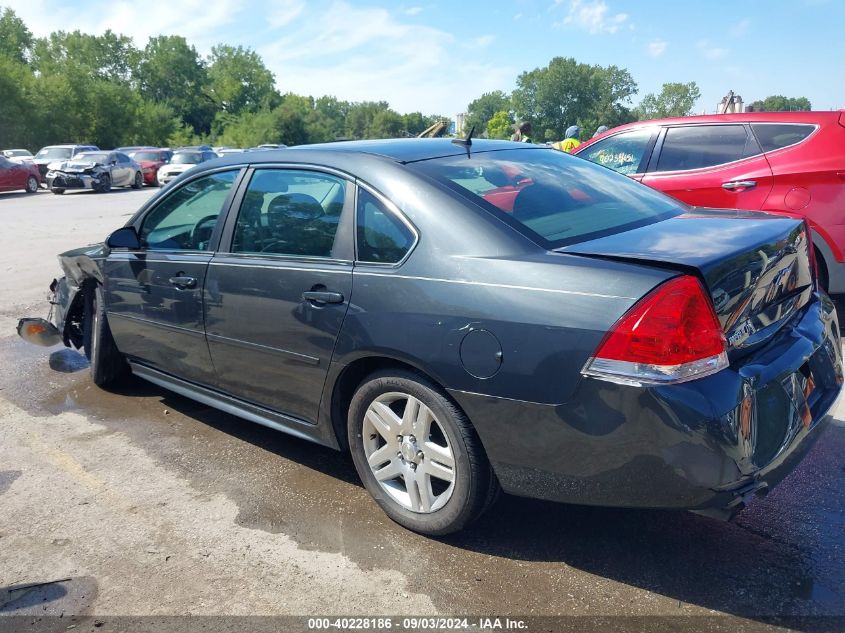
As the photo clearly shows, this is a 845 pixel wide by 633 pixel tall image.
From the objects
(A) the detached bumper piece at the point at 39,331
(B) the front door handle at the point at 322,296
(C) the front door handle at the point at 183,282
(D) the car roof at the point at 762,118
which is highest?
(D) the car roof at the point at 762,118

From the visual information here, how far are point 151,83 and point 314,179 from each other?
94.2m

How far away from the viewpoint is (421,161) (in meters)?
3.27

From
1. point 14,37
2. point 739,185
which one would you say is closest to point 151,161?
point 739,185

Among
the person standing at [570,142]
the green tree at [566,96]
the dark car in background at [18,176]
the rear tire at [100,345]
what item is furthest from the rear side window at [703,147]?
the green tree at [566,96]

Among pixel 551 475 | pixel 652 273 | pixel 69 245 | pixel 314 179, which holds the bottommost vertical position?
pixel 69 245

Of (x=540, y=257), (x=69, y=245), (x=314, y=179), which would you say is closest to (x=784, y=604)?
(x=540, y=257)

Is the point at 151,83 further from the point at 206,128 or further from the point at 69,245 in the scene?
the point at 69,245

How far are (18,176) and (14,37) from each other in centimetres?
6229

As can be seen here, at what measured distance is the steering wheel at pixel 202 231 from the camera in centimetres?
386

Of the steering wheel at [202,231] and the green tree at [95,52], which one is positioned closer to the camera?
the steering wheel at [202,231]

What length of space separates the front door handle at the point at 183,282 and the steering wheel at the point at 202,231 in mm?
182

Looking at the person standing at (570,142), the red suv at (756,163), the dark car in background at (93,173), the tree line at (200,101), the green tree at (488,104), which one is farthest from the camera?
the green tree at (488,104)

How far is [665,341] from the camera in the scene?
2.32 metres

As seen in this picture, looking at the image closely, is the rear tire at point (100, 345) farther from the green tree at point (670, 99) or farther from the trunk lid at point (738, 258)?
the green tree at point (670, 99)
